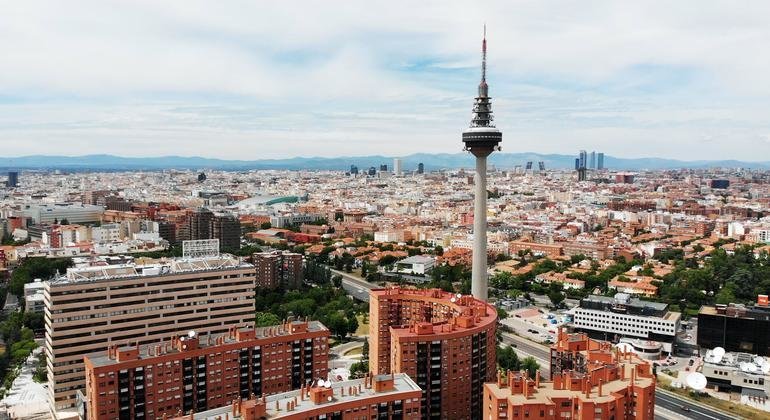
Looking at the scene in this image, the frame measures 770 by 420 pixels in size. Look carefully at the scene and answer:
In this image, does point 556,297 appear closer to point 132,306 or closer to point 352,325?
point 352,325

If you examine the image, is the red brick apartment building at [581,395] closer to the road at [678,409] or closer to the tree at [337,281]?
the road at [678,409]

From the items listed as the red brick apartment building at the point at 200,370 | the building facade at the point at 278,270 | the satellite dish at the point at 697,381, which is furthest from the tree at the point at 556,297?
the red brick apartment building at the point at 200,370

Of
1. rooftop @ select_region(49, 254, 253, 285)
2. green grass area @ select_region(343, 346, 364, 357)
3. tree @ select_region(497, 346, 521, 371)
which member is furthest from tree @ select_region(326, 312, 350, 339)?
tree @ select_region(497, 346, 521, 371)

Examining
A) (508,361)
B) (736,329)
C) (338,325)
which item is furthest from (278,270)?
(736,329)

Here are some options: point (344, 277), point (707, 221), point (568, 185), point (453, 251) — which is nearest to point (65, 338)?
point (344, 277)

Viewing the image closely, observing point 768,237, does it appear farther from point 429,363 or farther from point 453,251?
point 429,363
